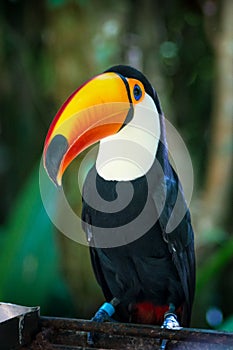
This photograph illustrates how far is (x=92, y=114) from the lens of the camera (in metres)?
1.25

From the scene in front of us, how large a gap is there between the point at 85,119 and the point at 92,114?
0.10ft

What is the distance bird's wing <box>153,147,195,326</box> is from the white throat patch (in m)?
0.05

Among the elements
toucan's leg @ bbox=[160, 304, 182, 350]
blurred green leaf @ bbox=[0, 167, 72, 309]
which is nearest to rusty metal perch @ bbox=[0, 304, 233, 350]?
toucan's leg @ bbox=[160, 304, 182, 350]

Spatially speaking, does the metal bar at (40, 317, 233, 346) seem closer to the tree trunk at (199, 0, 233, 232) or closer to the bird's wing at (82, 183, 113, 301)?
the bird's wing at (82, 183, 113, 301)

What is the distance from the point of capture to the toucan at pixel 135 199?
4.29ft

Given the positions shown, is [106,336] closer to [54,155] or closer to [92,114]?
[54,155]

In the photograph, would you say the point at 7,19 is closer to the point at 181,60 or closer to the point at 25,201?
the point at 181,60

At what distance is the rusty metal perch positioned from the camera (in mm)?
1005

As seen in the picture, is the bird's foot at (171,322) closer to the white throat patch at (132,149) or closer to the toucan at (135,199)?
the toucan at (135,199)

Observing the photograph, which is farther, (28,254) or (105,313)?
(28,254)

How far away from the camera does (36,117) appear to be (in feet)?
10.4

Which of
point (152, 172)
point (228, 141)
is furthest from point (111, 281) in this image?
point (228, 141)

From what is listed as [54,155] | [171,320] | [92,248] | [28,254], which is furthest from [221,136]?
[54,155]

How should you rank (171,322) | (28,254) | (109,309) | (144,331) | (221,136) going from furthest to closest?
(221,136), (28,254), (109,309), (171,322), (144,331)
